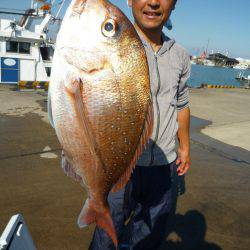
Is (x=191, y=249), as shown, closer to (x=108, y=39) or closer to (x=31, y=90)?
(x=108, y=39)

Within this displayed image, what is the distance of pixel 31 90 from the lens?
12430 mm

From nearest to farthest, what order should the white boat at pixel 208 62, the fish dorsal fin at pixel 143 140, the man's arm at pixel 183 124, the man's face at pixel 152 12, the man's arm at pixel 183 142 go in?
the fish dorsal fin at pixel 143 140 < the man's face at pixel 152 12 < the man's arm at pixel 183 124 < the man's arm at pixel 183 142 < the white boat at pixel 208 62

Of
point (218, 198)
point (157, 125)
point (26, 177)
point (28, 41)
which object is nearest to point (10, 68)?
point (28, 41)

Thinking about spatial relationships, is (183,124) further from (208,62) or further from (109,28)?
(208,62)

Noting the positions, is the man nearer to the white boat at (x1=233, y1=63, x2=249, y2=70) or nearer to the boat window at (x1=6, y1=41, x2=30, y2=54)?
the boat window at (x1=6, y1=41, x2=30, y2=54)

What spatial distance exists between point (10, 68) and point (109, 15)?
1329 centimetres

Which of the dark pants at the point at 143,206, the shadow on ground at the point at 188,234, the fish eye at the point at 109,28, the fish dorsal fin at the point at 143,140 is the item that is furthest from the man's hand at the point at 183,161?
the fish eye at the point at 109,28

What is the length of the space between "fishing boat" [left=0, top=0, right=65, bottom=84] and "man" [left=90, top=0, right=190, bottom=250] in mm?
12274

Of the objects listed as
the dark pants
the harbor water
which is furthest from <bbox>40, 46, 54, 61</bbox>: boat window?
the harbor water

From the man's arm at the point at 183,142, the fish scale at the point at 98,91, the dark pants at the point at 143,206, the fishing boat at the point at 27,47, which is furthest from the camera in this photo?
the fishing boat at the point at 27,47

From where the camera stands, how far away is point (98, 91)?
1440 mm

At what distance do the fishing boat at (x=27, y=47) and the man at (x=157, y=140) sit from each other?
40.3 ft

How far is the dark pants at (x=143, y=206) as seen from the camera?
2328mm

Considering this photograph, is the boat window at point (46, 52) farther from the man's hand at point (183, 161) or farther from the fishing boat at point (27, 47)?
the man's hand at point (183, 161)
